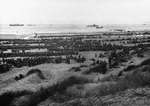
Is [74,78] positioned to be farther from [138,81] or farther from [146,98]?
[146,98]

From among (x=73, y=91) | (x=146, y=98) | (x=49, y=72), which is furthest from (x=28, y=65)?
(x=146, y=98)

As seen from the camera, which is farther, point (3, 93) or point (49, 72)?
point (49, 72)

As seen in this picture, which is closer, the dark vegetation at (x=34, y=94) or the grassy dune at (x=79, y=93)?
the grassy dune at (x=79, y=93)

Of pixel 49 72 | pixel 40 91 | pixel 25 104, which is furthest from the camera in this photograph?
pixel 49 72

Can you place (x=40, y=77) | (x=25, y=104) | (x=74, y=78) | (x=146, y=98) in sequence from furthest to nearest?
(x=40, y=77)
(x=74, y=78)
(x=25, y=104)
(x=146, y=98)

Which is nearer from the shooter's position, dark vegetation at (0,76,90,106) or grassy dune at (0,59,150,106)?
grassy dune at (0,59,150,106)

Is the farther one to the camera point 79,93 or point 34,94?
point 79,93

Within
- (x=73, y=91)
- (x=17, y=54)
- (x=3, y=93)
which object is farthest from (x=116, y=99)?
(x=17, y=54)

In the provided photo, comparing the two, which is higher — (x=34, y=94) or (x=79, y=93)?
(x=34, y=94)

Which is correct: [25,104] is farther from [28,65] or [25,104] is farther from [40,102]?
[28,65]
